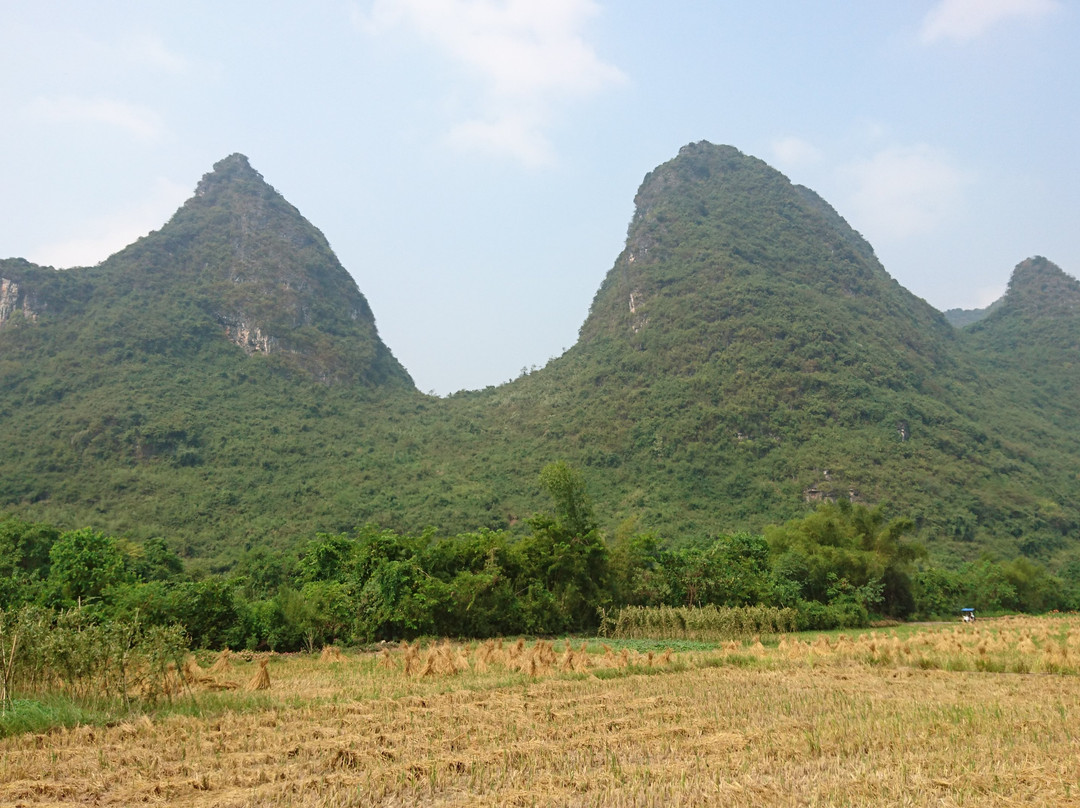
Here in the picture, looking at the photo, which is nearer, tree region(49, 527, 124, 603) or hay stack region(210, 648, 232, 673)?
hay stack region(210, 648, 232, 673)

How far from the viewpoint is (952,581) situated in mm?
28391

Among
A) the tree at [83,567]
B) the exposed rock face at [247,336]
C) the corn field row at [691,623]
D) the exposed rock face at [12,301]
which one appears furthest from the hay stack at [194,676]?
the exposed rock face at [12,301]

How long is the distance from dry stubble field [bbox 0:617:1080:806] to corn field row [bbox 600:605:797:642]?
8.41m

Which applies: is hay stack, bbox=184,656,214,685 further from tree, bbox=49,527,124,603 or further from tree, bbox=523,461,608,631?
tree, bbox=523,461,608,631

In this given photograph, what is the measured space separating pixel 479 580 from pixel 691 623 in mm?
5806

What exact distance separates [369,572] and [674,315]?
205ft

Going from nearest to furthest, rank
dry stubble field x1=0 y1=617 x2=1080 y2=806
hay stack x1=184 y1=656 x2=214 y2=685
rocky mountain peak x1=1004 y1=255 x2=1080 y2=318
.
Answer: dry stubble field x1=0 y1=617 x2=1080 y2=806
hay stack x1=184 y1=656 x2=214 y2=685
rocky mountain peak x1=1004 y1=255 x2=1080 y2=318

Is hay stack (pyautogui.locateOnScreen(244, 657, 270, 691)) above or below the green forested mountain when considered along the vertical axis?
below

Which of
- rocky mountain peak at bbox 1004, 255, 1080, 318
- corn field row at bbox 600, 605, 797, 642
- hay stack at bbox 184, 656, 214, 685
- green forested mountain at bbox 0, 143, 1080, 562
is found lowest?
corn field row at bbox 600, 605, 797, 642

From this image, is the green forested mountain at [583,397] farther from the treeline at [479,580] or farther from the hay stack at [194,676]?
the hay stack at [194,676]

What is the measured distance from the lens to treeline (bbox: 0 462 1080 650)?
1393 centimetres

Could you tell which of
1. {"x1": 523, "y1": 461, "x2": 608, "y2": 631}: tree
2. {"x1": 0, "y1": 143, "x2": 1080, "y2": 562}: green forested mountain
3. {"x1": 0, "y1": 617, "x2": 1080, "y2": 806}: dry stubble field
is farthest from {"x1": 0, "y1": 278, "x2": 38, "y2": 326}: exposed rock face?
→ {"x1": 0, "y1": 617, "x2": 1080, "y2": 806}: dry stubble field

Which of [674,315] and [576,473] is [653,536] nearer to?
[576,473]

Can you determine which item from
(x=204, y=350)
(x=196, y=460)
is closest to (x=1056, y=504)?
(x=196, y=460)
